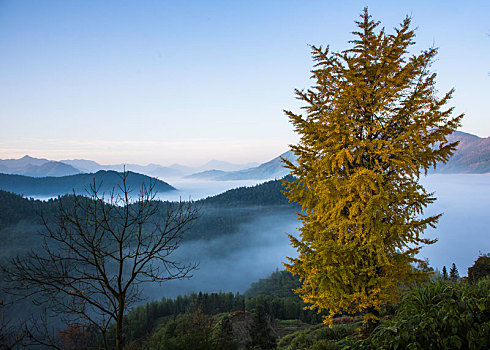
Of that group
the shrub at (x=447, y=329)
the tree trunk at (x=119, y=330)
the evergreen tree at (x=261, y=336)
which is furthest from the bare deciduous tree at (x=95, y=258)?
the evergreen tree at (x=261, y=336)

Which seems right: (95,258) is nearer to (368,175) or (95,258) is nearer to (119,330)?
(119,330)

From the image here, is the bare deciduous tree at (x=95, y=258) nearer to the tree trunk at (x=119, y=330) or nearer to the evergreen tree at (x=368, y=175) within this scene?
the tree trunk at (x=119, y=330)

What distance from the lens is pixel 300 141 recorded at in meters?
8.52

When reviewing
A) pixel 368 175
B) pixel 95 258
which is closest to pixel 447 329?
pixel 368 175

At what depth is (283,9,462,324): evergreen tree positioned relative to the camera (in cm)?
714

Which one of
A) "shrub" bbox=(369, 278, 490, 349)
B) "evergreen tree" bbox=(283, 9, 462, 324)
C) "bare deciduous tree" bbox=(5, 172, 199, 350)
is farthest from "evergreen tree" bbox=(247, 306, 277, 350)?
"shrub" bbox=(369, 278, 490, 349)

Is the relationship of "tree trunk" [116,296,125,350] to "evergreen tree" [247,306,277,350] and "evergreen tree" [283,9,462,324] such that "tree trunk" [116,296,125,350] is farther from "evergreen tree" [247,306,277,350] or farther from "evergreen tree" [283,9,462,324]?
"evergreen tree" [247,306,277,350]

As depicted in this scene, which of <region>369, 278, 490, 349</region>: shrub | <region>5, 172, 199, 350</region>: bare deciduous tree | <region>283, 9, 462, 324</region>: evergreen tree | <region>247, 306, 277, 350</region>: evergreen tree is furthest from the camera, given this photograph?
<region>247, 306, 277, 350</region>: evergreen tree

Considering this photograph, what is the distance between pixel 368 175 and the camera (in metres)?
7.13

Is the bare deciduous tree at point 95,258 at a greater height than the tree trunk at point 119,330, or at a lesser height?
greater

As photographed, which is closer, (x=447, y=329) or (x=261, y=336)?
(x=447, y=329)

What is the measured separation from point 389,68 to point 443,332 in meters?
6.73

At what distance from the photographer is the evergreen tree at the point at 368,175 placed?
7141mm

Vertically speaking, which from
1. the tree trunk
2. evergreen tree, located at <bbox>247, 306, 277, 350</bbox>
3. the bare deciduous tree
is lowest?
evergreen tree, located at <bbox>247, 306, 277, 350</bbox>
